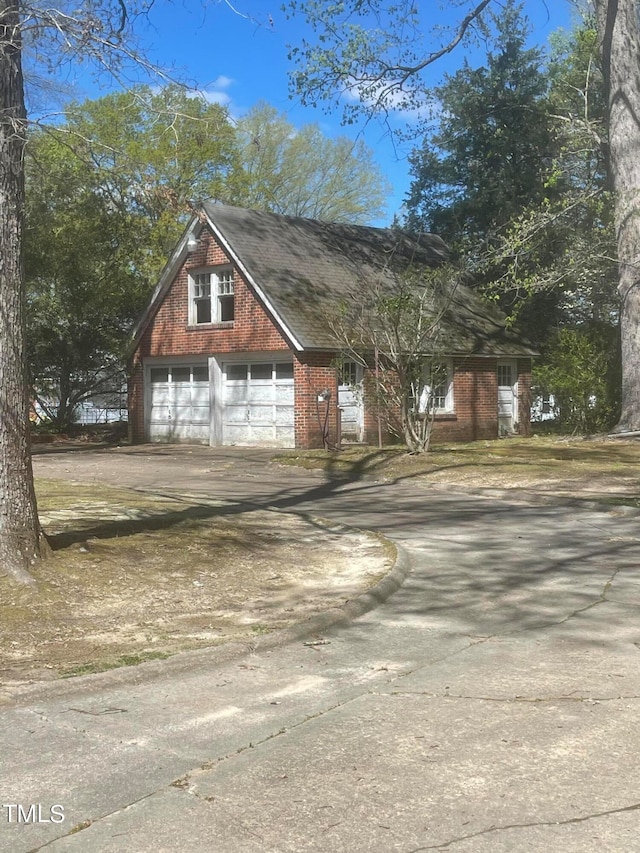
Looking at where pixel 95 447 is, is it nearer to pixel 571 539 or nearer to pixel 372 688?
pixel 571 539

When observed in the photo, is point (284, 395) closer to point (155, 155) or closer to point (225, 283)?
point (225, 283)

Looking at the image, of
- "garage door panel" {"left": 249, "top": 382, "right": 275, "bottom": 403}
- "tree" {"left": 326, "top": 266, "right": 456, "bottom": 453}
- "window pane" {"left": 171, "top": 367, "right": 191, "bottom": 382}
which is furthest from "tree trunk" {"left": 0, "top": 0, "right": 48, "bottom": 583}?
"window pane" {"left": 171, "top": 367, "right": 191, "bottom": 382}

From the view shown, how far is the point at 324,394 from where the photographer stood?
2402 cm

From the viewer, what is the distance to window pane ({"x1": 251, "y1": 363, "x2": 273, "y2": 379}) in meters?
26.0

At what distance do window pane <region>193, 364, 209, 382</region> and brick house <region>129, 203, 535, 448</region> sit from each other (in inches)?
1.4

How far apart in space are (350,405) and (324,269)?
4.48 m

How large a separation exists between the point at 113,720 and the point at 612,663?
10.3 ft

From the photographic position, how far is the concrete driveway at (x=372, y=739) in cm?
372

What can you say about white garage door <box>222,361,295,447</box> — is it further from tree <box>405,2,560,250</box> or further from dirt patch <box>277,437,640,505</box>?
tree <box>405,2,560,250</box>

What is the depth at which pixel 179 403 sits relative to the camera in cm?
2856

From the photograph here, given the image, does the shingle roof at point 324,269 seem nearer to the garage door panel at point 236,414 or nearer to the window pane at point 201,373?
the garage door panel at point 236,414

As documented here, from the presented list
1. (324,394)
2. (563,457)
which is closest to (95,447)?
(324,394)

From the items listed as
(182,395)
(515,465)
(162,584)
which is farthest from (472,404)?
(162,584)

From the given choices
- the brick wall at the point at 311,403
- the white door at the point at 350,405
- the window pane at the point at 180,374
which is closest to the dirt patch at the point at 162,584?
the brick wall at the point at 311,403
